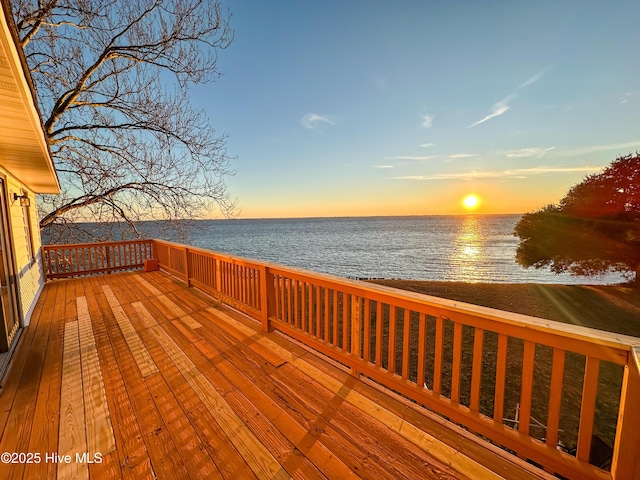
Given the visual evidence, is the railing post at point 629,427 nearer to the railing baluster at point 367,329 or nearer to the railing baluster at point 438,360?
the railing baluster at point 438,360

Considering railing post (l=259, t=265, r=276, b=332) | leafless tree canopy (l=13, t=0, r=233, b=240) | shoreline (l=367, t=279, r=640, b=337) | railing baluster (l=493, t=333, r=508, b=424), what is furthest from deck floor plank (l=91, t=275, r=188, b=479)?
shoreline (l=367, t=279, r=640, b=337)

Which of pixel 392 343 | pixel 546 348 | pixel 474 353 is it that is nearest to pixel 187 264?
pixel 392 343

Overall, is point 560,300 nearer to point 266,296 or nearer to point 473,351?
point 473,351

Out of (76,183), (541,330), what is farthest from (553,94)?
(76,183)

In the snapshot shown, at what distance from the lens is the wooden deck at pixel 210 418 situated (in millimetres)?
1477

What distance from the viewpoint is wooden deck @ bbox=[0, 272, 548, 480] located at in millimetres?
1477

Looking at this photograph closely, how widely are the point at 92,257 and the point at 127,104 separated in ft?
14.0

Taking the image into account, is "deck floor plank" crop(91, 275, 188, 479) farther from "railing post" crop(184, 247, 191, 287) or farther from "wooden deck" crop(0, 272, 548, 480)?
"railing post" crop(184, 247, 191, 287)

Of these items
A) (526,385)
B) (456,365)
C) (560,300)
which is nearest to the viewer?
(526,385)

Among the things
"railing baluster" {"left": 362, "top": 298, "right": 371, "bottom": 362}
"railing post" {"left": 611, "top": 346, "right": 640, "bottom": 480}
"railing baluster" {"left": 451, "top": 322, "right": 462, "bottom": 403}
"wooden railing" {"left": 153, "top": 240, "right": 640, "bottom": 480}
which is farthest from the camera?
"railing baluster" {"left": 362, "top": 298, "right": 371, "bottom": 362}

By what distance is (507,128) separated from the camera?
27.1 feet

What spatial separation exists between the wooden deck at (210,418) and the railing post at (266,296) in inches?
6.6

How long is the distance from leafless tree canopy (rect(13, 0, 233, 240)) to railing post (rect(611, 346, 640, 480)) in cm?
758

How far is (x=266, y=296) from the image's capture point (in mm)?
3318
